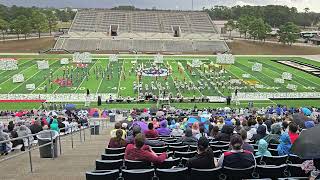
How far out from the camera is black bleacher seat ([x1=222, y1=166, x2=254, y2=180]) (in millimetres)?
7621

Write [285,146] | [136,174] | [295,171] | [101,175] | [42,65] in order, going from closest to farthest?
[101,175] → [136,174] → [295,171] → [285,146] → [42,65]

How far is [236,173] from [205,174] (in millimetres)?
606

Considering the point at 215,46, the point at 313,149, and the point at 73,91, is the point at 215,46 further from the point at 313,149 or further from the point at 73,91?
the point at 313,149

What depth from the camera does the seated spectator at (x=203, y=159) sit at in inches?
305

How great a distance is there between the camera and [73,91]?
4366 centimetres

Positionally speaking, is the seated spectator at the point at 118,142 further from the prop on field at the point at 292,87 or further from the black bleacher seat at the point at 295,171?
the prop on field at the point at 292,87

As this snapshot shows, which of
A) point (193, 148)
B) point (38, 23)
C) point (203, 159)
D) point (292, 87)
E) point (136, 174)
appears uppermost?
point (38, 23)

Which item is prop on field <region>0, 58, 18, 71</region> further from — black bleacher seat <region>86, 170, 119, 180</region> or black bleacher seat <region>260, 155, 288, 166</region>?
black bleacher seat <region>260, 155, 288, 166</region>

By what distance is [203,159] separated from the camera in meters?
7.79

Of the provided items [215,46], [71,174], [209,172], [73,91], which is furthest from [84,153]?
[215,46]

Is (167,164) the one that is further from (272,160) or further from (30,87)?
(30,87)

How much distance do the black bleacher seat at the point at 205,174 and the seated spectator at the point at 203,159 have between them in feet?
0.71

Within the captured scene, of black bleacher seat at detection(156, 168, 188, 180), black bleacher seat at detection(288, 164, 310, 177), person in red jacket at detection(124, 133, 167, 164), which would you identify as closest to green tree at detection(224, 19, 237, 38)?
black bleacher seat at detection(288, 164, 310, 177)

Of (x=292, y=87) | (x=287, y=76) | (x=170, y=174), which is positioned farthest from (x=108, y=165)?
(x=287, y=76)
